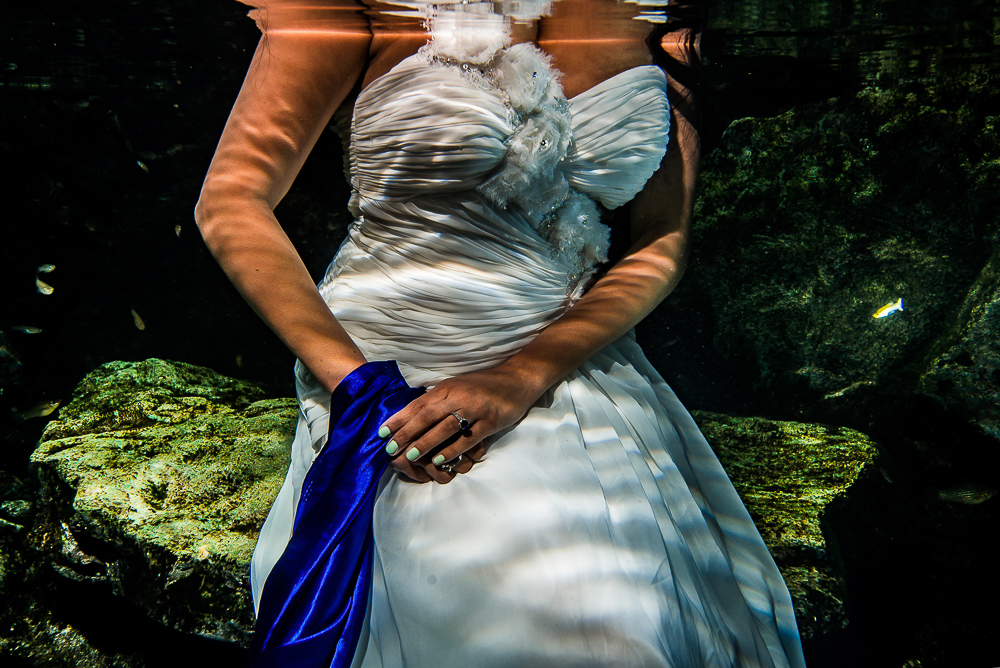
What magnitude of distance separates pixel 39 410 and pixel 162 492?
162cm

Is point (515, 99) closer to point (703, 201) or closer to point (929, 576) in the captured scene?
point (703, 201)

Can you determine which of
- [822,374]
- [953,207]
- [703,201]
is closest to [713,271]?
[703,201]

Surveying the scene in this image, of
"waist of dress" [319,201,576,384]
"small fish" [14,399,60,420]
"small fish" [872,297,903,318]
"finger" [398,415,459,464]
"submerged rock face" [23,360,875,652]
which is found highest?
"waist of dress" [319,201,576,384]

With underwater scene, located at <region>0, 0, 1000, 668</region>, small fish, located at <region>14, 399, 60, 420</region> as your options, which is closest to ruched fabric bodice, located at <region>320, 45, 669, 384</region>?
underwater scene, located at <region>0, 0, 1000, 668</region>

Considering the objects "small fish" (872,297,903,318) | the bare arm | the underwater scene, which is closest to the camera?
the bare arm

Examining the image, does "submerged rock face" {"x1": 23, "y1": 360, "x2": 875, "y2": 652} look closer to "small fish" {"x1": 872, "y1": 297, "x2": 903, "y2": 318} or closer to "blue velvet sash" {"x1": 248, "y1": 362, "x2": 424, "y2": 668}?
"blue velvet sash" {"x1": 248, "y1": 362, "x2": 424, "y2": 668}

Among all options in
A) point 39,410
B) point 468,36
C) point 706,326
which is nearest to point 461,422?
point 468,36

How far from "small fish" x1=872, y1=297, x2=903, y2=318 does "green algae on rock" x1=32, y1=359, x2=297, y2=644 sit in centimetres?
387

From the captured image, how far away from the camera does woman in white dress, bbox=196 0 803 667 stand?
113 centimetres

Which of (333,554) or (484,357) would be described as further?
(484,357)

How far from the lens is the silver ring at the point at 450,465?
1254 mm

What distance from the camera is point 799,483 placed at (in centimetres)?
247

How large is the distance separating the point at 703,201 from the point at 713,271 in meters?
0.48

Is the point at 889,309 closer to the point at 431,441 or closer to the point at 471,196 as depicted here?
the point at 471,196
